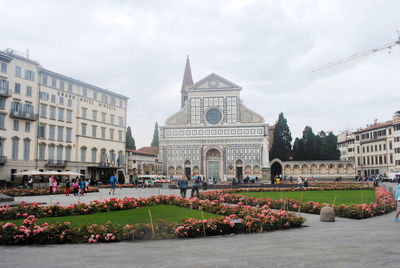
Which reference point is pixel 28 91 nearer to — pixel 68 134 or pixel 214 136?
pixel 68 134

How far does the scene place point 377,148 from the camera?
69688mm

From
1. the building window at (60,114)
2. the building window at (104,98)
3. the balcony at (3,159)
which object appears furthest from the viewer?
the building window at (104,98)

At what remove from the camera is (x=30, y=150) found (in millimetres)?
42062

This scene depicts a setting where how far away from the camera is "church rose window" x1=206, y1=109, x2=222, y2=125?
68.5m

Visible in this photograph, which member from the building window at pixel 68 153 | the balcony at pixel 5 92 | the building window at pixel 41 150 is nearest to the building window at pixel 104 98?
the building window at pixel 68 153

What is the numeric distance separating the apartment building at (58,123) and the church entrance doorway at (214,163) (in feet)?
54.1

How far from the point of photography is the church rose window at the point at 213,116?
2697 inches

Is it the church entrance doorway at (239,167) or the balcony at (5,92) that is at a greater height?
the balcony at (5,92)

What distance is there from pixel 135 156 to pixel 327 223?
52832 mm

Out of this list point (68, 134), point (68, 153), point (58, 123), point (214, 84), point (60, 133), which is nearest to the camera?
point (58, 123)

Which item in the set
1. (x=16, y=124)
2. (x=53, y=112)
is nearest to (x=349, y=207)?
(x=16, y=124)

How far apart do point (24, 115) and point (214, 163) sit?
34.6 m

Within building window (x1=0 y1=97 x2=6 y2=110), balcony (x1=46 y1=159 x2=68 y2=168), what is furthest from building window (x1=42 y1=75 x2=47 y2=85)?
balcony (x1=46 y1=159 x2=68 y2=168)

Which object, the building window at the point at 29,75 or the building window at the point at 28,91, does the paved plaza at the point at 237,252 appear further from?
the building window at the point at 29,75
